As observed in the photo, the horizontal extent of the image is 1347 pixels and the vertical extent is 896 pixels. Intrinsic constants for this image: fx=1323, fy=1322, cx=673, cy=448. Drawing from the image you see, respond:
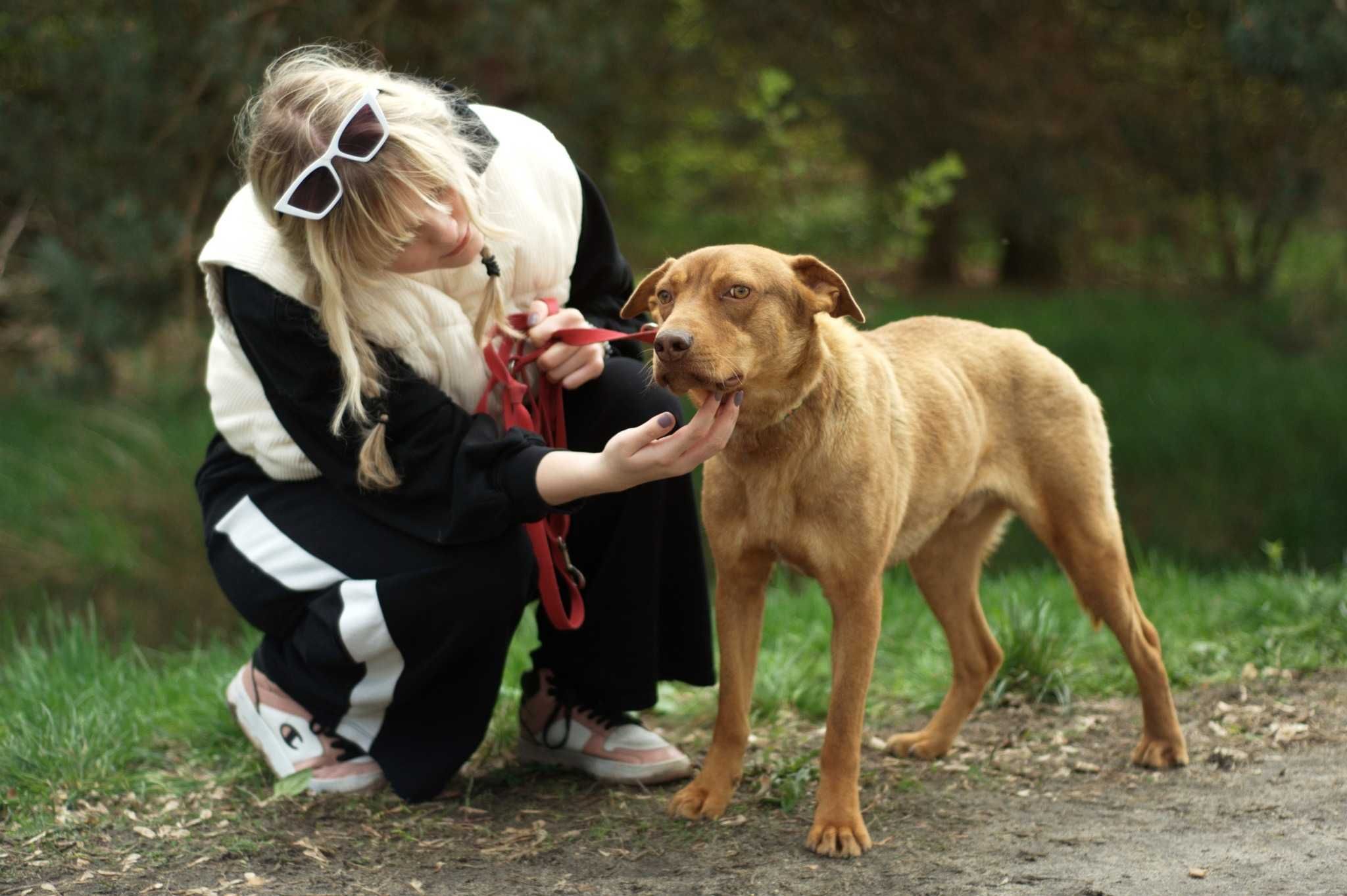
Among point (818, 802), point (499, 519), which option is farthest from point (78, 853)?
point (818, 802)

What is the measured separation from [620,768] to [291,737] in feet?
2.95

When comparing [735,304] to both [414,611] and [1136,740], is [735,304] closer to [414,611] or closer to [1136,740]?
[414,611]

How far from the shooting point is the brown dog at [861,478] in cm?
296

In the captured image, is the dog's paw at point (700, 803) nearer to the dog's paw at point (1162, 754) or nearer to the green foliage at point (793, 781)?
the green foliage at point (793, 781)

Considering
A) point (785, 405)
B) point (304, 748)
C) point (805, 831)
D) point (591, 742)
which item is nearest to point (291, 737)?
point (304, 748)

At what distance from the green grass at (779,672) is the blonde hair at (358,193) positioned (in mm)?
1195

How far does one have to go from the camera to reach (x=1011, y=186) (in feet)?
28.4

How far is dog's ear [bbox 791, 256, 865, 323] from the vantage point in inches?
118

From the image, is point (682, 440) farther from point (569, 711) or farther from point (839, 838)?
point (569, 711)

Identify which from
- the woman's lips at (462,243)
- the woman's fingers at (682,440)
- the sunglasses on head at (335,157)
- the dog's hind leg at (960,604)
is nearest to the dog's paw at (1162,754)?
the dog's hind leg at (960,604)

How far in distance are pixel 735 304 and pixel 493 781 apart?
1599 mm

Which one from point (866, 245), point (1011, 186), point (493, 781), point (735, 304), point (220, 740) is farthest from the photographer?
point (1011, 186)

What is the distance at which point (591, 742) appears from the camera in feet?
11.9

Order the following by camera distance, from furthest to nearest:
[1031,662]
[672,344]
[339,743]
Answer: [1031,662]
[339,743]
[672,344]
